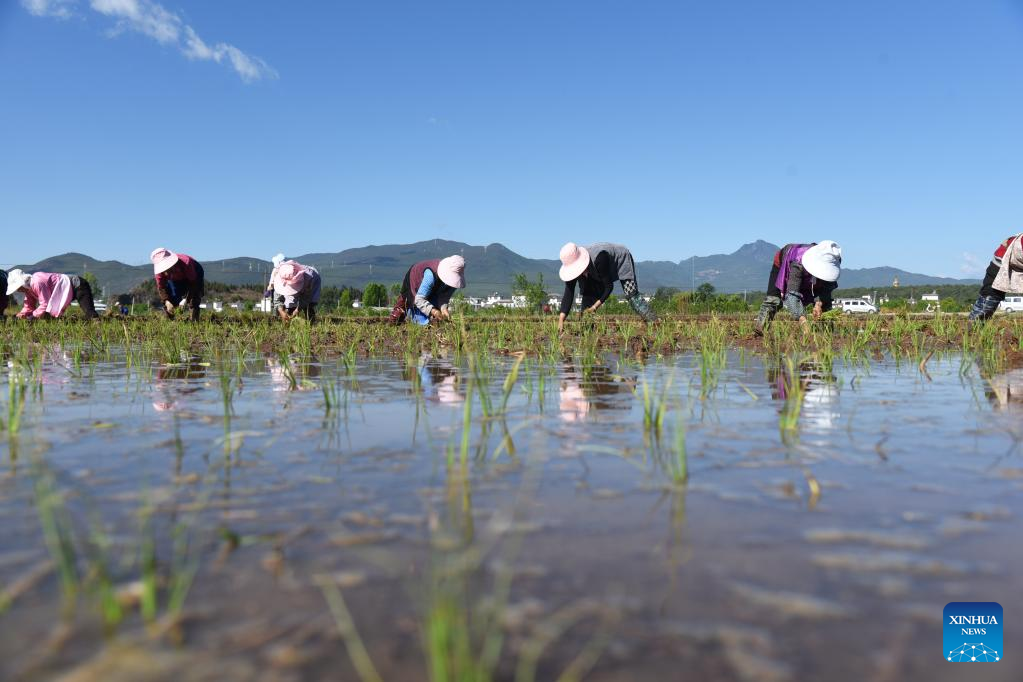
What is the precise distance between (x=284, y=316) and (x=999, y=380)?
9013 millimetres

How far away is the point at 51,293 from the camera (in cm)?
1198

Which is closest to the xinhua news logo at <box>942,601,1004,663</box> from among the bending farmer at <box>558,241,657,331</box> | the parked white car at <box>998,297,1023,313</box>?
the bending farmer at <box>558,241,657,331</box>

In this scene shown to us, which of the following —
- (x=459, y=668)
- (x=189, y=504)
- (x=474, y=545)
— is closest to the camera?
(x=459, y=668)

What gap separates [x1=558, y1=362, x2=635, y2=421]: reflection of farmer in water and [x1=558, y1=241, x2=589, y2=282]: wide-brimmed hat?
11.7ft

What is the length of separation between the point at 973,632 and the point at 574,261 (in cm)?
726

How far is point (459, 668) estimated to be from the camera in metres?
0.80

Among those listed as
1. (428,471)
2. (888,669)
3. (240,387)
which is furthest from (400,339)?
(888,669)

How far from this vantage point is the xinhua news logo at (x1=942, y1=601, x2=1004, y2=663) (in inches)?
35.1

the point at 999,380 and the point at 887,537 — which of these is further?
the point at 999,380

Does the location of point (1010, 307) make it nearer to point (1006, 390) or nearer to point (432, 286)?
point (432, 286)

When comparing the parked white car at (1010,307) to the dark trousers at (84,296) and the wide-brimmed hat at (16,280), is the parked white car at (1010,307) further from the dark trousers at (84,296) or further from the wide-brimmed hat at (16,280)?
the wide-brimmed hat at (16,280)

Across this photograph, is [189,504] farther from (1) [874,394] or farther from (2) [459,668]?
(1) [874,394]

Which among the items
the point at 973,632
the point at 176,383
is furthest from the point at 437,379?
the point at 973,632

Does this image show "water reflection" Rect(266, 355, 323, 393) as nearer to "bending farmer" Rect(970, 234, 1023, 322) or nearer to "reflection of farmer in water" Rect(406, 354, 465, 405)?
"reflection of farmer in water" Rect(406, 354, 465, 405)
